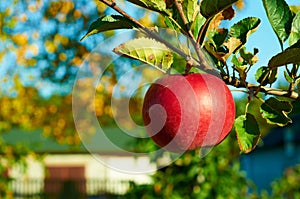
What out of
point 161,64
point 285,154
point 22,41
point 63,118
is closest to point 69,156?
point 285,154

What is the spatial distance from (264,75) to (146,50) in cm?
22

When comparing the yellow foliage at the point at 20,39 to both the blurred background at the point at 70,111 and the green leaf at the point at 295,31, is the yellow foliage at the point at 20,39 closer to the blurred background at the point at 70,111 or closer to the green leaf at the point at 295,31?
the blurred background at the point at 70,111

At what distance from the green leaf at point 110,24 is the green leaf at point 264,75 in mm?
257

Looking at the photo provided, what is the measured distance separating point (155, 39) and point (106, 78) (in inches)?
236

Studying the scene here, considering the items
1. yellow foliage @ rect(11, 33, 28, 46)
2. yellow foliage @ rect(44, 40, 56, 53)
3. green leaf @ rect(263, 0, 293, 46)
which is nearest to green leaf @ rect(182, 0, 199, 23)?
green leaf @ rect(263, 0, 293, 46)

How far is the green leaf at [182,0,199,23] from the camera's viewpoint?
1050 mm

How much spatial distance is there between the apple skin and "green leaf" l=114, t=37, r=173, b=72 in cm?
4

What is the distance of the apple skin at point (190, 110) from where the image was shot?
1050mm

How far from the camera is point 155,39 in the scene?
3.37ft

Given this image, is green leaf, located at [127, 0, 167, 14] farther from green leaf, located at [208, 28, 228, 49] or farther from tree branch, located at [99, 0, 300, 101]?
green leaf, located at [208, 28, 228, 49]

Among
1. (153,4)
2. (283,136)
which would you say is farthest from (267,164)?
(153,4)

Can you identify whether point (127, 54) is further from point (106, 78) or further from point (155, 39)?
point (106, 78)

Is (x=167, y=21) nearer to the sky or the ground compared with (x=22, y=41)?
nearer to the ground

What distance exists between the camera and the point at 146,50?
3.48 ft
